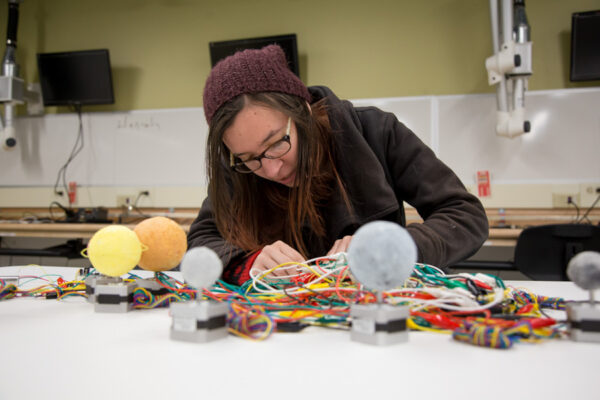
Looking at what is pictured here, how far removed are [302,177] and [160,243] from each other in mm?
420

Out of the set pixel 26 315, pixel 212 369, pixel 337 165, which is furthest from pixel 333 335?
pixel 337 165

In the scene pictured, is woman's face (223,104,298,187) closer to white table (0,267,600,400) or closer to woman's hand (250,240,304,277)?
woman's hand (250,240,304,277)

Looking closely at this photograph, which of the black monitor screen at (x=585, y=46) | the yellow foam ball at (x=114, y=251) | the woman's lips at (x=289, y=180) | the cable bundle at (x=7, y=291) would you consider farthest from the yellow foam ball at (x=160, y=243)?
the black monitor screen at (x=585, y=46)

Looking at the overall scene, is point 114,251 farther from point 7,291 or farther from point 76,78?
point 76,78

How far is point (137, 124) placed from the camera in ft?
11.5

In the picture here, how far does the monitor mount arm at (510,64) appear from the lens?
2568 millimetres

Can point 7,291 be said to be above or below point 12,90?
below

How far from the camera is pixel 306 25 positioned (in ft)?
10.8

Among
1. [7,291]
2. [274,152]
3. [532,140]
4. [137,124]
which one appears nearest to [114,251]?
[7,291]

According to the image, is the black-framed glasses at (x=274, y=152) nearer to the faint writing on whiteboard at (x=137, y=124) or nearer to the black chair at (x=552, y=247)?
the black chair at (x=552, y=247)

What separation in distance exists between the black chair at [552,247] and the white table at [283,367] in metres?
1.75

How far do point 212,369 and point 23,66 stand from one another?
4.15 m

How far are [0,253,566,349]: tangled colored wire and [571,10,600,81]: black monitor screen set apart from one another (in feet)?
8.95

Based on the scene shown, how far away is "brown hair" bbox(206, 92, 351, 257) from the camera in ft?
3.21
